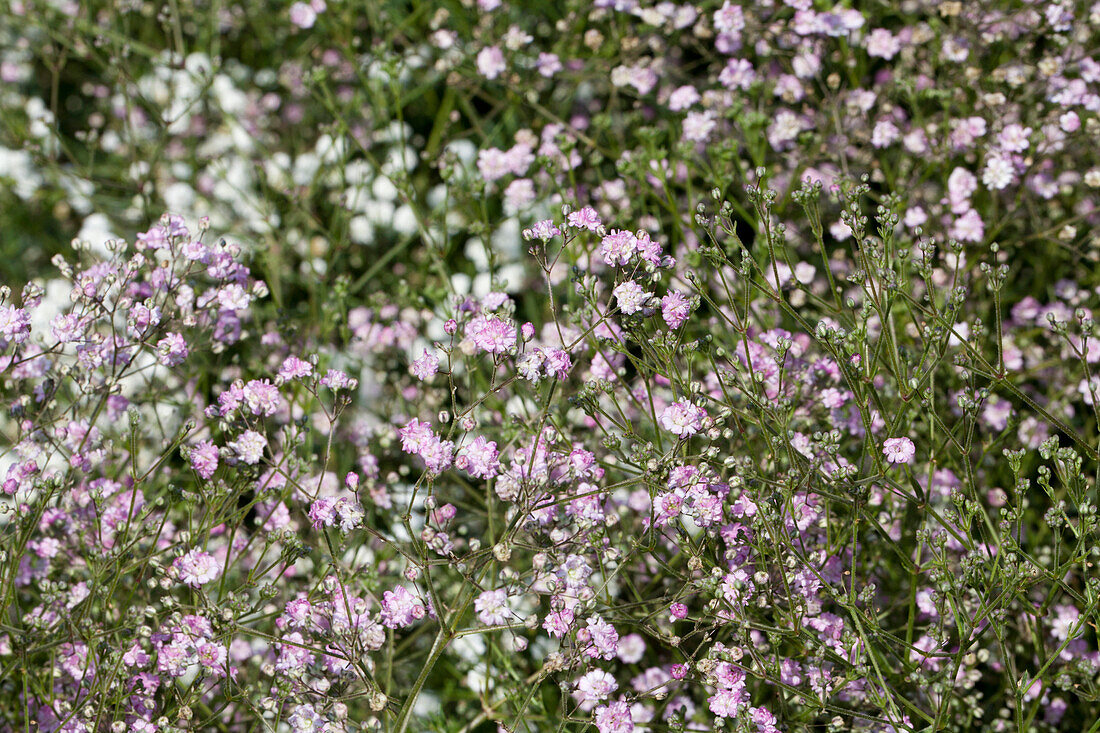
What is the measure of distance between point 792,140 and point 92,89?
2981 mm

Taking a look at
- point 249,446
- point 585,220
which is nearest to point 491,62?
point 585,220

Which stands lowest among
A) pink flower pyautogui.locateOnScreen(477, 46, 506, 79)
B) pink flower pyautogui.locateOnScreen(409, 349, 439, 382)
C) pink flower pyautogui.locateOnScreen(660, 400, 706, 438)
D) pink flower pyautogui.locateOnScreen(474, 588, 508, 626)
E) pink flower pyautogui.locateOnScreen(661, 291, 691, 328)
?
pink flower pyautogui.locateOnScreen(474, 588, 508, 626)

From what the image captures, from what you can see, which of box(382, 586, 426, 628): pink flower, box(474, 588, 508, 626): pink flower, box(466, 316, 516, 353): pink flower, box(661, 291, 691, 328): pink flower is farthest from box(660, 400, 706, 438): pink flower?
box(382, 586, 426, 628): pink flower

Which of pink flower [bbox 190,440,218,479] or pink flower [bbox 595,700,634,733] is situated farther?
pink flower [bbox 190,440,218,479]

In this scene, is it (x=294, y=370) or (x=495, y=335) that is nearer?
(x=495, y=335)

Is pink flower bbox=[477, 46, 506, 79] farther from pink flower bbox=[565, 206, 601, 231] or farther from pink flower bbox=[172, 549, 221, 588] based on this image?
pink flower bbox=[172, 549, 221, 588]

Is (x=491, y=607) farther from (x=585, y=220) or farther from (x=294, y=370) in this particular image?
(x=585, y=220)

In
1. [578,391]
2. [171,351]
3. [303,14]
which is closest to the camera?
[171,351]

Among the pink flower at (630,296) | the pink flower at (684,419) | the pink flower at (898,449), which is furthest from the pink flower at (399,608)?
the pink flower at (898,449)

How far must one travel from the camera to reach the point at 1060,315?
3.01m

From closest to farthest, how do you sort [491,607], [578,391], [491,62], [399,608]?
1. [491,607]
2. [399,608]
3. [578,391]
4. [491,62]

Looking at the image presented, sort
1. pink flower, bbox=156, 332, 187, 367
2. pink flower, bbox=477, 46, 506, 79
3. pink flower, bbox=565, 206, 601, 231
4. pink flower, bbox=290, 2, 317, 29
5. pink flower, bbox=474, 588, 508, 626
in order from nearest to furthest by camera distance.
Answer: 1. pink flower, bbox=474, 588, 508, 626
2. pink flower, bbox=565, 206, 601, 231
3. pink flower, bbox=156, 332, 187, 367
4. pink flower, bbox=477, 46, 506, 79
5. pink flower, bbox=290, 2, 317, 29

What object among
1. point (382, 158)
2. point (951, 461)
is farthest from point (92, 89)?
point (951, 461)

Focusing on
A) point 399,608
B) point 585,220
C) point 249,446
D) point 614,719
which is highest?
point 585,220
